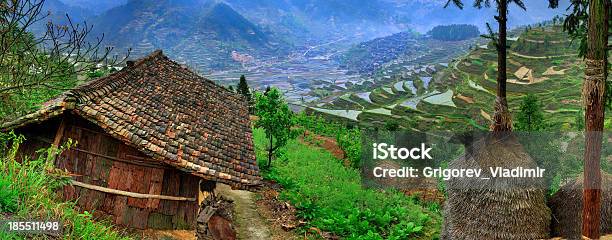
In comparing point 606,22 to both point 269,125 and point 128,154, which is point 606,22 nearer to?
point 128,154

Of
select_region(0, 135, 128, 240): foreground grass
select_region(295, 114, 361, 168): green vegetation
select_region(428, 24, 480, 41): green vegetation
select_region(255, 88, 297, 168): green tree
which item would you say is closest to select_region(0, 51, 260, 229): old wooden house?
select_region(0, 135, 128, 240): foreground grass

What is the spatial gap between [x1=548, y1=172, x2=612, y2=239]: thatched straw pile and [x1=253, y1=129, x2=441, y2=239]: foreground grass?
15.0ft

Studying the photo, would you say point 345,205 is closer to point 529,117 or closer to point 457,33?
point 529,117

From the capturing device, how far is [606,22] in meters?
7.05

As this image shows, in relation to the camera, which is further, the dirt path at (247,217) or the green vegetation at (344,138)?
the green vegetation at (344,138)

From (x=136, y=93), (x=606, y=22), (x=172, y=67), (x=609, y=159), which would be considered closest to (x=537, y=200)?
(x=606, y=22)

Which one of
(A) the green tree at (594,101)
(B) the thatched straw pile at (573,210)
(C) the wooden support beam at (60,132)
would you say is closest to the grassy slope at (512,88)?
(B) the thatched straw pile at (573,210)

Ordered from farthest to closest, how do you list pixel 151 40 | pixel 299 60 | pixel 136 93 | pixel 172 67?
pixel 299 60 → pixel 151 40 → pixel 172 67 → pixel 136 93

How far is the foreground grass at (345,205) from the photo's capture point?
14477 millimetres

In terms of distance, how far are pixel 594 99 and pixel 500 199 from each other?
149 inches

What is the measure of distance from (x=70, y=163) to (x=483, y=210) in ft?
29.3

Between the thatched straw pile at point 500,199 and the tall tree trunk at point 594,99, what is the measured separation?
275 centimetres

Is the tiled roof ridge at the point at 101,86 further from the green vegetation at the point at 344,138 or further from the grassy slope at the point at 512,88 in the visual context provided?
the grassy slope at the point at 512,88

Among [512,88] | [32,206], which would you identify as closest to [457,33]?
[512,88]
